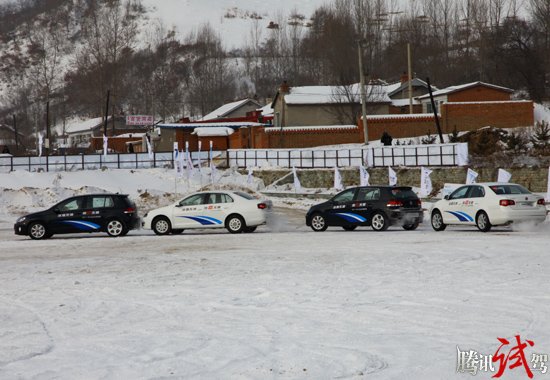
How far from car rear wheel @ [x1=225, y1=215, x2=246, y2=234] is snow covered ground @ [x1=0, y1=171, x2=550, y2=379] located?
18.2 ft

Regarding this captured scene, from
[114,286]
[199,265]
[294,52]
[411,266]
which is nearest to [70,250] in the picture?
[199,265]

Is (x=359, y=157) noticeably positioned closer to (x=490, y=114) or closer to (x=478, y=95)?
(x=490, y=114)

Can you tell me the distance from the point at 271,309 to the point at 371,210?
14.4m

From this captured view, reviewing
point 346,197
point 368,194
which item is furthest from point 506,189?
point 346,197

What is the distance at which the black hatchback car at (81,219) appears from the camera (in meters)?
24.4

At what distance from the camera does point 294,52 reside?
138 m

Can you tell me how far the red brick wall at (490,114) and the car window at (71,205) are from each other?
40543 millimetres

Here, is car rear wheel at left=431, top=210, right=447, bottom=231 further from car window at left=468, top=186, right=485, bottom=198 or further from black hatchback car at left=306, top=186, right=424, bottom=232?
car window at left=468, top=186, right=485, bottom=198

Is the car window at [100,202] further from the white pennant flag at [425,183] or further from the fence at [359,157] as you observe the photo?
the fence at [359,157]

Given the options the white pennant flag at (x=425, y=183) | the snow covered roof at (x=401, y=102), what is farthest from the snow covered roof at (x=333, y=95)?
the white pennant flag at (x=425, y=183)

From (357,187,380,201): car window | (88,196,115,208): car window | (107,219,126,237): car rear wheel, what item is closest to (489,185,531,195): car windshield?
(357,187,380,201): car window

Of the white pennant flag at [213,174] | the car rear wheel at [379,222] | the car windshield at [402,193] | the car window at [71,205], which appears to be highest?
the white pennant flag at [213,174]

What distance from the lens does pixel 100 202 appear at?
24859 mm

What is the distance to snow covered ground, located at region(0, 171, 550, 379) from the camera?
759cm
